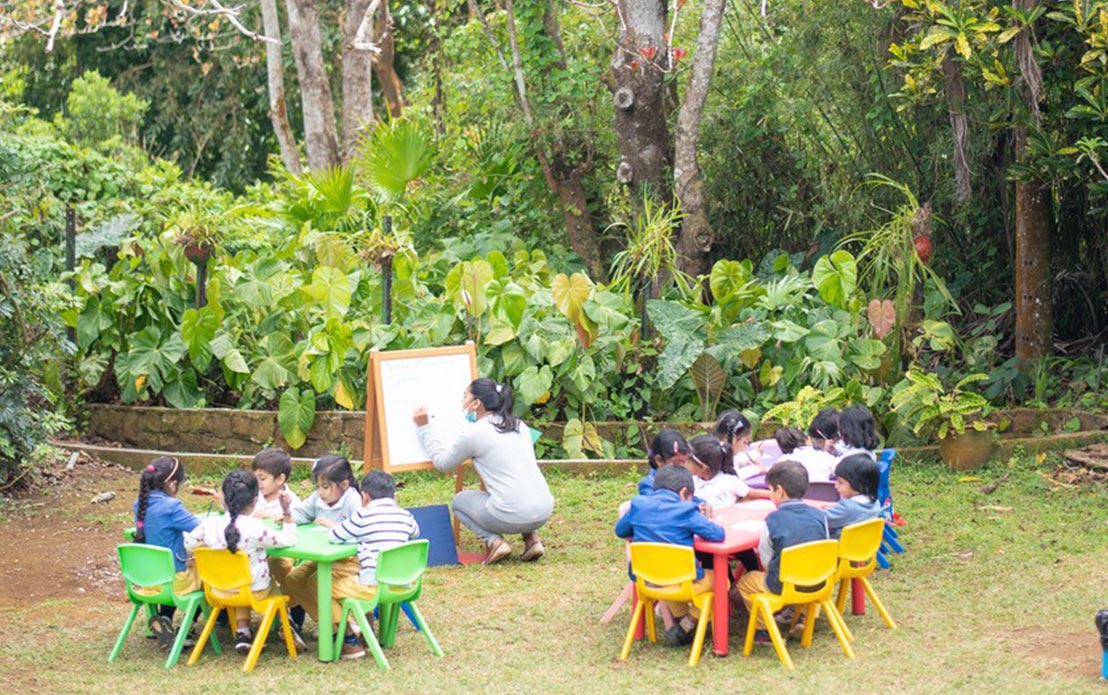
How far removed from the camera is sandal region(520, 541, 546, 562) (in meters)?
8.16

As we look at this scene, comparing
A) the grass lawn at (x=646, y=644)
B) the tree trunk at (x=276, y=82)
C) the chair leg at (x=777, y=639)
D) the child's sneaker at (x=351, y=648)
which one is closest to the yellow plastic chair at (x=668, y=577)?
the grass lawn at (x=646, y=644)

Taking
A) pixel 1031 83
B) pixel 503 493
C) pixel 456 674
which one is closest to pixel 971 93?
pixel 1031 83

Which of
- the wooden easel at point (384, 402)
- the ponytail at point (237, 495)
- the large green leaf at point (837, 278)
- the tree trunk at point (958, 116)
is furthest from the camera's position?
the large green leaf at point (837, 278)

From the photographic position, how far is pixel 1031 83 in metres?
9.59

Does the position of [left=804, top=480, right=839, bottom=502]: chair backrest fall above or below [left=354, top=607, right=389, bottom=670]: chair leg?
above

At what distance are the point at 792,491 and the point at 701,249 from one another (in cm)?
571

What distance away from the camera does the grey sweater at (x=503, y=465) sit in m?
7.84

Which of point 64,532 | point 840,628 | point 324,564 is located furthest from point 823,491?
point 64,532

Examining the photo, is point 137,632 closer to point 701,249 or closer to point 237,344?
point 237,344

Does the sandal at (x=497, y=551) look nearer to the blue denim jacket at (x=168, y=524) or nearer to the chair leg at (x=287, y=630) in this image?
the chair leg at (x=287, y=630)

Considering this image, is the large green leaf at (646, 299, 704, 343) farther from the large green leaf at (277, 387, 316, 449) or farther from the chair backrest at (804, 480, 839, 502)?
the chair backrest at (804, 480, 839, 502)

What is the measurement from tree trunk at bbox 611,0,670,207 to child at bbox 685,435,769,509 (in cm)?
528

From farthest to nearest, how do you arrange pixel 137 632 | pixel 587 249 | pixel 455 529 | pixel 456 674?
pixel 587 249, pixel 455 529, pixel 137 632, pixel 456 674

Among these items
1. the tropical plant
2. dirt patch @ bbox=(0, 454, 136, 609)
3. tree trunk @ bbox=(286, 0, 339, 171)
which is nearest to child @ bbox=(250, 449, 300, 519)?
dirt patch @ bbox=(0, 454, 136, 609)
